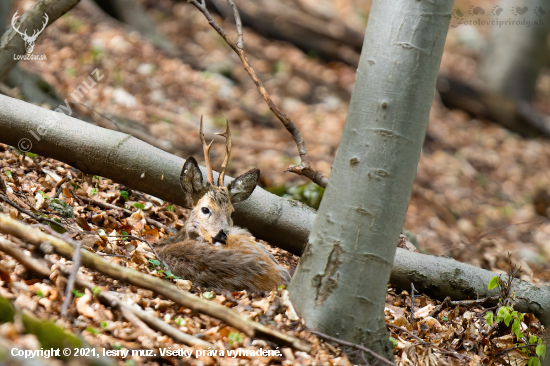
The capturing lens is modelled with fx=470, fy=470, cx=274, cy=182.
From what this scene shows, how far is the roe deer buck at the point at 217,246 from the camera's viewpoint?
11.5 feet

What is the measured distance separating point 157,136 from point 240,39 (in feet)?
14.8

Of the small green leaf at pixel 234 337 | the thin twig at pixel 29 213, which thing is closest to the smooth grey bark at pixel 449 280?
the small green leaf at pixel 234 337

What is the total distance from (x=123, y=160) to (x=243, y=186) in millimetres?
1129

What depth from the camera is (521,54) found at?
43.0 feet

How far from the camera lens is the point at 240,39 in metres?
3.68

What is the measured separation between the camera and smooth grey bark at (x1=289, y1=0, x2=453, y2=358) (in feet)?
8.60

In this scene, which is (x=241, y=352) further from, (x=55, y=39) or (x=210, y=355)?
(x=55, y=39)

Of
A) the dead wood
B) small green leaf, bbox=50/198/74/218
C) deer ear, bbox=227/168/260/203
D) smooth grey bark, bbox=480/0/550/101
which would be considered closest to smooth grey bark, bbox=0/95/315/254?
deer ear, bbox=227/168/260/203

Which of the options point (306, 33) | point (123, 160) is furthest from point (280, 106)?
point (123, 160)

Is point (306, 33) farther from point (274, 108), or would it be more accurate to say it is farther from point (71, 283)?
point (71, 283)

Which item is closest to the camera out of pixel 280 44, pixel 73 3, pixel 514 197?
pixel 73 3

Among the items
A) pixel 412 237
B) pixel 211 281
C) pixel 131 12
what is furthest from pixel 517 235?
pixel 131 12

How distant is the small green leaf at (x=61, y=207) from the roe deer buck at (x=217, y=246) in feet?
2.76

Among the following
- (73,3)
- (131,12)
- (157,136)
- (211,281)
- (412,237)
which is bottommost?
(211,281)
